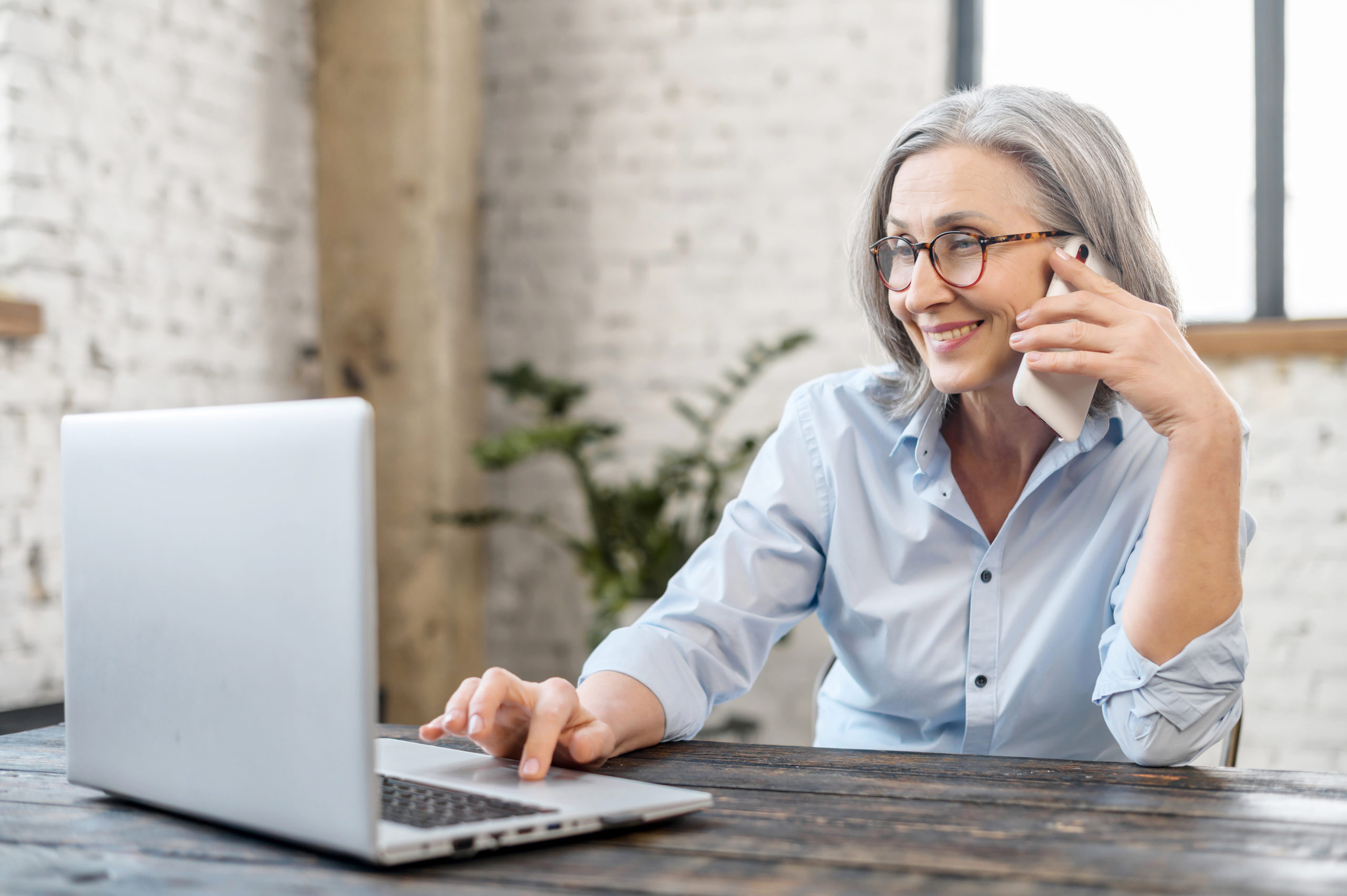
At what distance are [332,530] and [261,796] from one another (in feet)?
0.71

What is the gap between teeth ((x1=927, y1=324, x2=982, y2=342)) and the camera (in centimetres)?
138

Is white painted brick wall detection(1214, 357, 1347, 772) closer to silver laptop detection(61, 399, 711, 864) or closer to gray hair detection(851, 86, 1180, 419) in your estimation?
gray hair detection(851, 86, 1180, 419)

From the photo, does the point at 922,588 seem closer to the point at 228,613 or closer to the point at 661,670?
the point at 661,670

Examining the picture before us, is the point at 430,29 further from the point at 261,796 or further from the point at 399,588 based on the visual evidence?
the point at 261,796

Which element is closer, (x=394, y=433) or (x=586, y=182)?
(x=394, y=433)

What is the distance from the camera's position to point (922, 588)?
55.6 inches

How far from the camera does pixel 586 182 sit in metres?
3.62

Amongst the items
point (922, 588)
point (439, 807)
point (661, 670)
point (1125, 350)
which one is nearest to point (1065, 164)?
point (1125, 350)

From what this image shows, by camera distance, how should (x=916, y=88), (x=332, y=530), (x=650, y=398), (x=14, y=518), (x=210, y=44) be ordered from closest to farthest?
(x=332, y=530)
(x=14, y=518)
(x=210, y=44)
(x=916, y=88)
(x=650, y=398)

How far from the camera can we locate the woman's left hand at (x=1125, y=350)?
118cm

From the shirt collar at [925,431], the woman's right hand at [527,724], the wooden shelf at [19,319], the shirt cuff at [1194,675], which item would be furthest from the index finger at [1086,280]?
the wooden shelf at [19,319]

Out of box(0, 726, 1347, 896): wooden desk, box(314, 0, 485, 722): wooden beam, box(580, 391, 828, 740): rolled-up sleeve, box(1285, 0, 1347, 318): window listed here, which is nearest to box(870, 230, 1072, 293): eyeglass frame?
box(580, 391, 828, 740): rolled-up sleeve

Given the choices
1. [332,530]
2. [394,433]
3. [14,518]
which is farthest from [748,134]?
[332,530]

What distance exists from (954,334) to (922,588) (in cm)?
32
